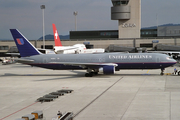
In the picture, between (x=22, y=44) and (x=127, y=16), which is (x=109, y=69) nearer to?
(x=22, y=44)

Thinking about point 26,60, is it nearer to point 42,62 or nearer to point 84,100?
point 42,62

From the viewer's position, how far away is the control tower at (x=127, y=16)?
107 meters

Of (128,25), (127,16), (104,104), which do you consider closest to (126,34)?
(128,25)

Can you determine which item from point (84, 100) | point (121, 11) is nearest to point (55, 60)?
point (84, 100)

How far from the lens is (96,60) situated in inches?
1718

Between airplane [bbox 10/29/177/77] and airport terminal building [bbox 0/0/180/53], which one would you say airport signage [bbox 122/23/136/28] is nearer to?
airport terminal building [bbox 0/0/180/53]

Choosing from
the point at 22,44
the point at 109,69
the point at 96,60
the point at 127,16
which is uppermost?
the point at 127,16

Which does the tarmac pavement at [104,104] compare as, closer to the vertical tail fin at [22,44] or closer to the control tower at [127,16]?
the vertical tail fin at [22,44]

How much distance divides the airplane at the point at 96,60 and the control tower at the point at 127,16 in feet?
217

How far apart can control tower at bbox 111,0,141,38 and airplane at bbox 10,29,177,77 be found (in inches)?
2599

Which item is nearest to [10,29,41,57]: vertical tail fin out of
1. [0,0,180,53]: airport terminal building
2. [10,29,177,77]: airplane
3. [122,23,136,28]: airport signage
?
[10,29,177,77]: airplane

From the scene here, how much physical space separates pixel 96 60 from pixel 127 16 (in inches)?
2715

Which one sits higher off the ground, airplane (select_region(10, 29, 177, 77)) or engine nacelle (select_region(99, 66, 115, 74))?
airplane (select_region(10, 29, 177, 77))

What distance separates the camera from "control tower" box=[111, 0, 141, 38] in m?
107
